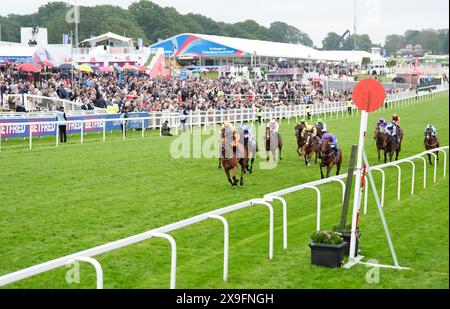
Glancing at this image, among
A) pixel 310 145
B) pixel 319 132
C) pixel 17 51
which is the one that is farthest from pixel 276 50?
pixel 310 145

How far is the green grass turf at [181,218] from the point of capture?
22.6ft

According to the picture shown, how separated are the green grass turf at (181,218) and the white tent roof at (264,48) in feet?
132

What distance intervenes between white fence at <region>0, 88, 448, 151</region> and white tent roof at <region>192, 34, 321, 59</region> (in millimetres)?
16079

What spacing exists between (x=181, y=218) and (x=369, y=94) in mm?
4125

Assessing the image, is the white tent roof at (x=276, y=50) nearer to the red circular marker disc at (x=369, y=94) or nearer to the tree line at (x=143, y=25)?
the tree line at (x=143, y=25)

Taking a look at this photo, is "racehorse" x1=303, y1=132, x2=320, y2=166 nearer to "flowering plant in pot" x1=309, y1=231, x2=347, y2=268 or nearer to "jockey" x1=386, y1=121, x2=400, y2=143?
"jockey" x1=386, y1=121, x2=400, y2=143

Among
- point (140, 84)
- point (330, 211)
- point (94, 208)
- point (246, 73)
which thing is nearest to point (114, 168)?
point (94, 208)

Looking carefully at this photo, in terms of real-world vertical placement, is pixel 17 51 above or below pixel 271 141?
above

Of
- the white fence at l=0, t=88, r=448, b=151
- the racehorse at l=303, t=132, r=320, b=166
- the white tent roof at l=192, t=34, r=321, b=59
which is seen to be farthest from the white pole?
the white tent roof at l=192, t=34, r=321, b=59

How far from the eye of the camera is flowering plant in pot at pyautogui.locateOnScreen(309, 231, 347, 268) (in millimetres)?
7117

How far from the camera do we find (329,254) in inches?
282

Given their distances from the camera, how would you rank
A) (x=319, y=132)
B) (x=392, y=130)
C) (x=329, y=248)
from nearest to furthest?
(x=329, y=248)
(x=319, y=132)
(x=392, y=130)

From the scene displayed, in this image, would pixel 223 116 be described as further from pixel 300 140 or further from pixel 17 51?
pixel 300 140
